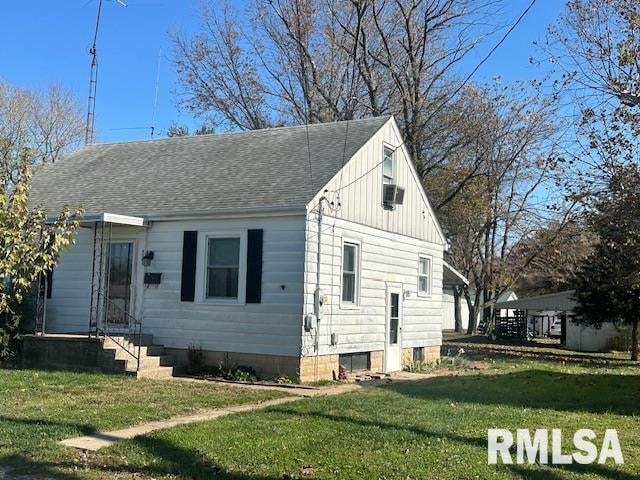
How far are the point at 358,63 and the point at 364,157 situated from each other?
13.2 m

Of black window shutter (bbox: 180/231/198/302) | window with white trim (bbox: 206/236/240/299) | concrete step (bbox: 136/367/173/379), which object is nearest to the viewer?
concrete step (bbox: 136/367/173/379)

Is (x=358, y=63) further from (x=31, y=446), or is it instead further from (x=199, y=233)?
(x=31, y=446)

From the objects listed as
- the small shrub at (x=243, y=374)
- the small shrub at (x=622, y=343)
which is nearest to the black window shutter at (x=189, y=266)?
the small shrub at (x=243, y=374)

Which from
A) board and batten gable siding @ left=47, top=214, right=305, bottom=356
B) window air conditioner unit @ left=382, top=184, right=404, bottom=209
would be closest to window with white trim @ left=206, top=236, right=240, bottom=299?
board and batten gable siding @ left=47, top=214, right=305, bottom=356

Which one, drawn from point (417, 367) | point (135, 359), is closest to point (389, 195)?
point (417, 367)

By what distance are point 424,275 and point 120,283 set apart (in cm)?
864

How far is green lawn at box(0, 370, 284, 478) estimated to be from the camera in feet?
24.4

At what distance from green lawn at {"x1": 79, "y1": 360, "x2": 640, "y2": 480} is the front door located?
6.21m

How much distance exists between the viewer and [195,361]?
14438 millimetres

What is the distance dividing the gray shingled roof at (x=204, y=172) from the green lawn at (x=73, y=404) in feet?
13.4

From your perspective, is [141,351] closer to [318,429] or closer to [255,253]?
[255,253]

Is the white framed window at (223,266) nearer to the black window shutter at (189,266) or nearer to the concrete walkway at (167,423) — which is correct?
the black window shutter at (189,266)

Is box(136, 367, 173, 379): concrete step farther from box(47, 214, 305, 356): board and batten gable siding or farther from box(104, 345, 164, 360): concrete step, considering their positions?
box(47, 214, 305, 356): board and batten gable siding

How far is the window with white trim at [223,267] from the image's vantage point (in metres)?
14.5
